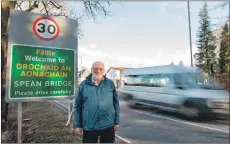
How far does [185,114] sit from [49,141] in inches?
253

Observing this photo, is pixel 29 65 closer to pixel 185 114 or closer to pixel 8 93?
pixel 8 93

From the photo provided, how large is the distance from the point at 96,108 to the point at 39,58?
1802mm

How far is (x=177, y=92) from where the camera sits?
432 inches

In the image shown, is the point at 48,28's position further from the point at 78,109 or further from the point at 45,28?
the point at 78,109

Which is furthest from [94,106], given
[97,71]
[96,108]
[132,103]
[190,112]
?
[132,103]

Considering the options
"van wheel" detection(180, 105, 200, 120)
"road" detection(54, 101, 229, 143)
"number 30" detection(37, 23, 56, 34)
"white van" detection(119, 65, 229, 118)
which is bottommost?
"road" detection(54, 101, 229, 143)

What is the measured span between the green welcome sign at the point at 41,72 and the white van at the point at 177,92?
20.1 ft

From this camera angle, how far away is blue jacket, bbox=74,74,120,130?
130 inches

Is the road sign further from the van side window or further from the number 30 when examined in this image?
the van side window

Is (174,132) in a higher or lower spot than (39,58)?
lower

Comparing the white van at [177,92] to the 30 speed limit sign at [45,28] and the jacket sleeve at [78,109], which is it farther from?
the jacket sleeve at [78,109]

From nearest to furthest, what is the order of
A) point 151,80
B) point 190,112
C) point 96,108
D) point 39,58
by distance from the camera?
point 96,108 → point 39,58 → point 190,112 → point 151,80

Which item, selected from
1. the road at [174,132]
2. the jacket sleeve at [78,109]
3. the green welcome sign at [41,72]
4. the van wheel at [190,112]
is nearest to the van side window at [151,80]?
the van wheel at [190,112]

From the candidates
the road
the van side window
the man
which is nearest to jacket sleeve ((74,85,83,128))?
the man
